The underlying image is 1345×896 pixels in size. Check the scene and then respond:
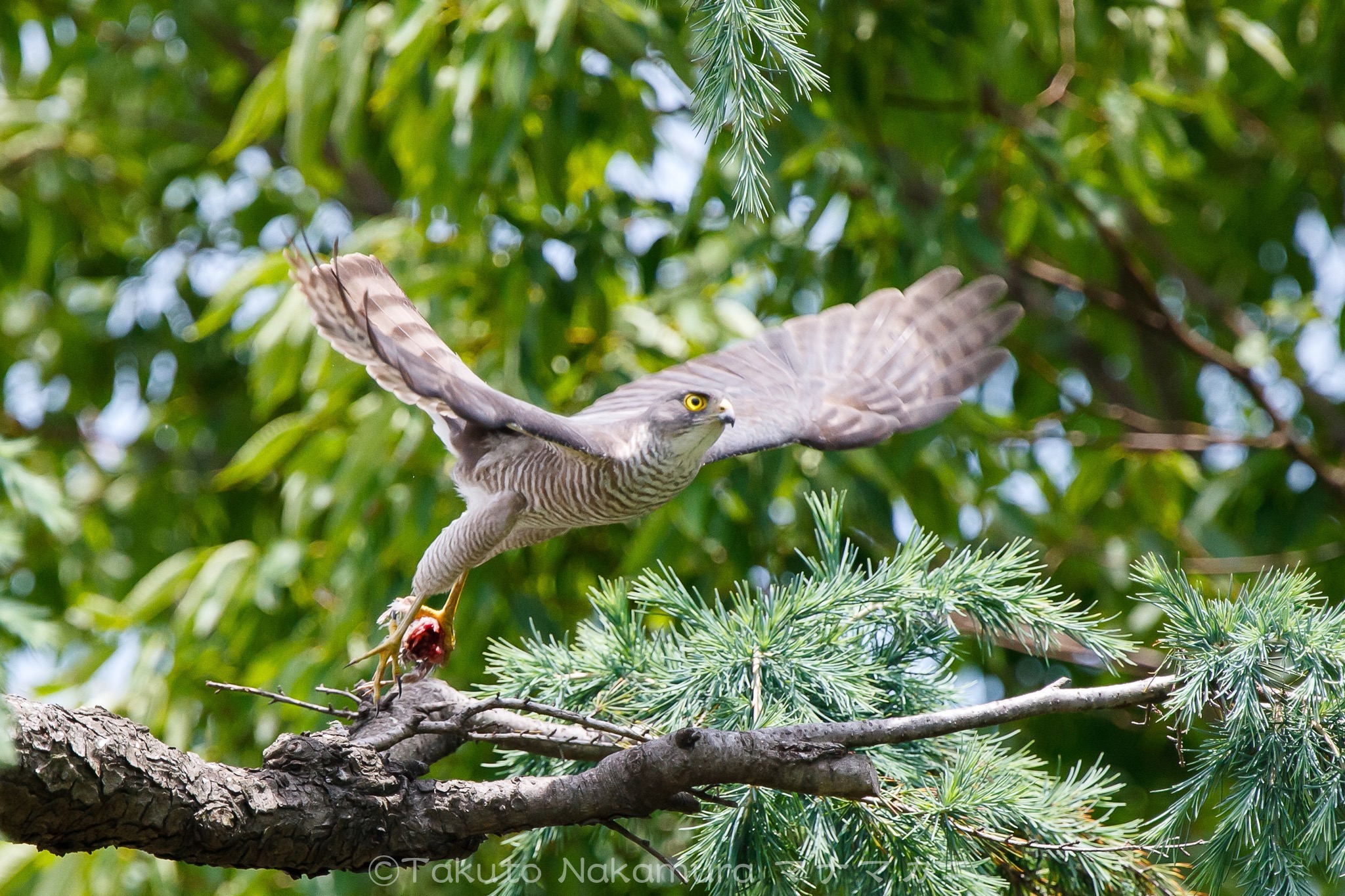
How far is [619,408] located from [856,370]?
0.78m

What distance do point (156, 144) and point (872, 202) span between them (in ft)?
12.9

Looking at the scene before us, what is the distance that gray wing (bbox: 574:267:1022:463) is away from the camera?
3.71 meters

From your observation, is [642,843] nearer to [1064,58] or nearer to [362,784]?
[362,784]

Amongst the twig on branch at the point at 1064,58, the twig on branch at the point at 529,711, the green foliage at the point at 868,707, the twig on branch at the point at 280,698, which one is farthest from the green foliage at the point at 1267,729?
the twig on branch at the point at 1064,58

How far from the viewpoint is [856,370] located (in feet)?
13.4

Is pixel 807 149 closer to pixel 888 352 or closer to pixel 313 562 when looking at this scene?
pixel 888 352

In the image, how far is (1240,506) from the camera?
5.49 m

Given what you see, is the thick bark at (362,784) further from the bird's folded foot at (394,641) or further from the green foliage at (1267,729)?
the bird's folded foot at (394,641)

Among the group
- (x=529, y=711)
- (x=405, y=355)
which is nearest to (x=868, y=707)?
(x=529, y=711)

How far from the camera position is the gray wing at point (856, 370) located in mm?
3711

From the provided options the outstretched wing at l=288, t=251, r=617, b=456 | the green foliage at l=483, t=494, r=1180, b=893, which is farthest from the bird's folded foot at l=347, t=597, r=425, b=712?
the outstretched wing at l=288, t=251, r=617, b=456

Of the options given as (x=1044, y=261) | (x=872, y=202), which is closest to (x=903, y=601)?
(x=872, y=202)

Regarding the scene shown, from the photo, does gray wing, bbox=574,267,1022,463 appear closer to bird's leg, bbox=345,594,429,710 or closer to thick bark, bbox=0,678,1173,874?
bird's leg, bbox=345,594,429,710

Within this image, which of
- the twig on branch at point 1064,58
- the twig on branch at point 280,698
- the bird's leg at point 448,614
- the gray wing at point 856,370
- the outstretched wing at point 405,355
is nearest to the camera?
the twig on branch at point 280,698
